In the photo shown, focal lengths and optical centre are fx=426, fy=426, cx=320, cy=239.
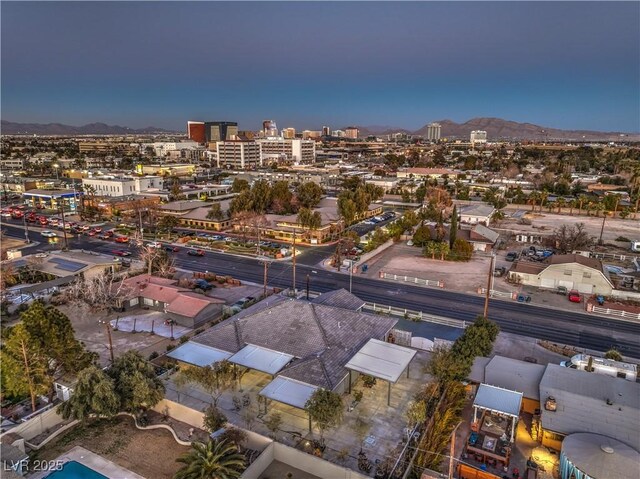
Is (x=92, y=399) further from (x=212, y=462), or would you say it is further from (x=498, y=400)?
(x=498, y=400)

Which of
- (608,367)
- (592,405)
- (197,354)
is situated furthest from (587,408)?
(197,354)

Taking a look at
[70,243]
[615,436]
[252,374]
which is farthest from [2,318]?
[615,436]

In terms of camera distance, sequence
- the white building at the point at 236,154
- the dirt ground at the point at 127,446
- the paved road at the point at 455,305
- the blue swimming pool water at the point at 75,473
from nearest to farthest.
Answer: the blue swimming pool water at the point at 75,473, the dirt ground at the point at 127,446, the paved road at the point at 455,305, the white building at the point at 236,154

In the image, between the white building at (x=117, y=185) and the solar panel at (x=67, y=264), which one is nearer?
the solar panel at (x=67, y=264)

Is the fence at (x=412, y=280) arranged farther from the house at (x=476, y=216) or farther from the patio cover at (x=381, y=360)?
the house at (x=476, y=216)

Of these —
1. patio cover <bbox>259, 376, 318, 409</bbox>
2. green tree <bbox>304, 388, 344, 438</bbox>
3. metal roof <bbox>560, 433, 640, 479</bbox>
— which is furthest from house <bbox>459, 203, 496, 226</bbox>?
green tree <bbox>304, 388, 344, 438</bbox>

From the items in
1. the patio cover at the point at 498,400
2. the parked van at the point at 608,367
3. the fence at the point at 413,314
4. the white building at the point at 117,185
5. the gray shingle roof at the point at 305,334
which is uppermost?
the white building at the point at 117,185

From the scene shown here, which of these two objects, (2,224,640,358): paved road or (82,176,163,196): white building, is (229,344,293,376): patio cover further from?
(82,176,163,196): white building

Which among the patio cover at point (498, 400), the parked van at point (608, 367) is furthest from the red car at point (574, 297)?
the patio cover at point (498, 400)
